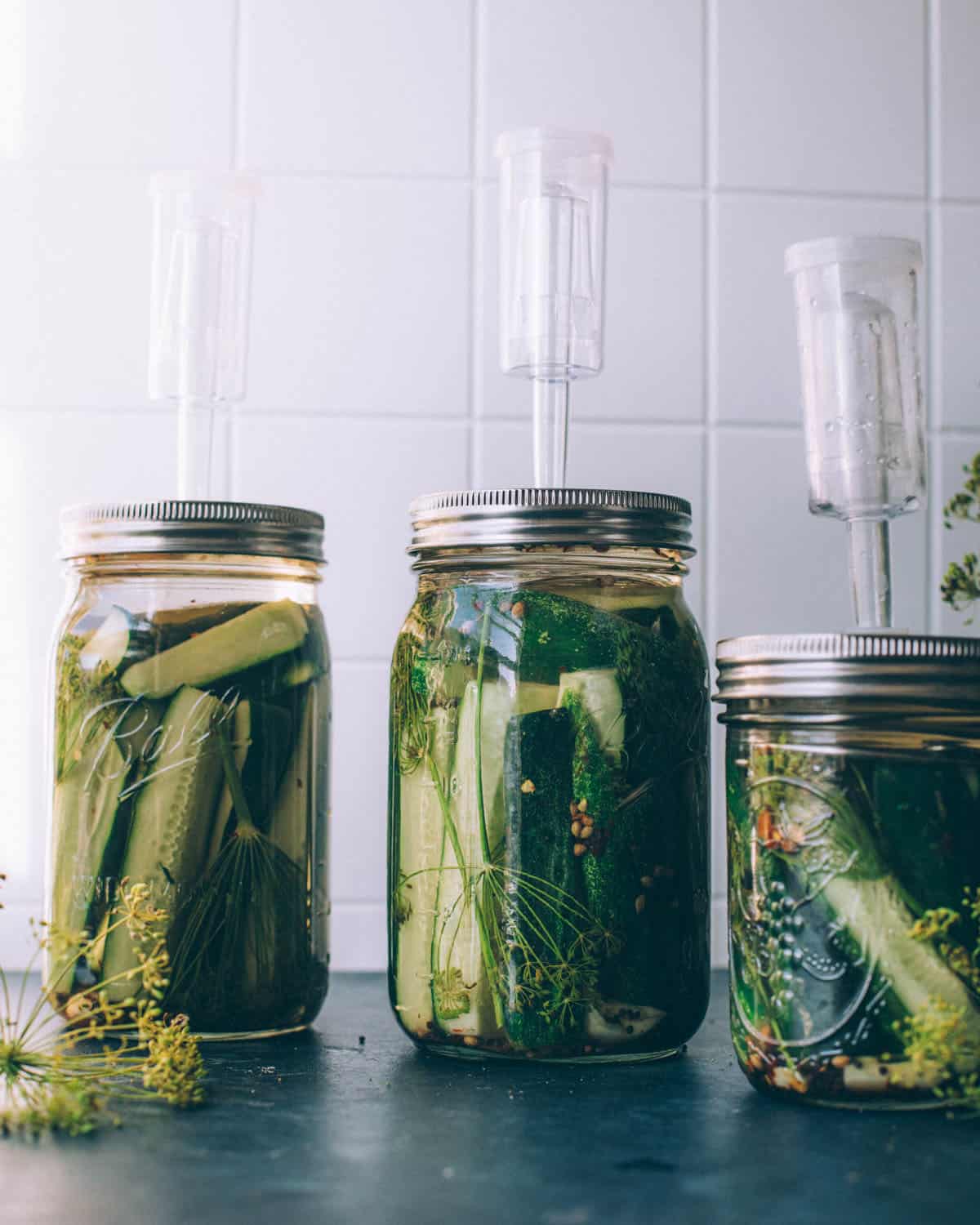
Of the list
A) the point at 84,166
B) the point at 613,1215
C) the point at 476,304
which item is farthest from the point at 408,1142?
the point at 84,166

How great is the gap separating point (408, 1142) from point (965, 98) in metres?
0.90

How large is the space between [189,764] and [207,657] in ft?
0.20

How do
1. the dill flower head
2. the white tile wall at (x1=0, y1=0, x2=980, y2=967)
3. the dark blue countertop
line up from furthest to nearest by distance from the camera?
the white tile wall at (x1=0, y1=0, x2=980, y2=967) → the dill flower head → the dark blue countertop

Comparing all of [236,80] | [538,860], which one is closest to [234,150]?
[236,80]

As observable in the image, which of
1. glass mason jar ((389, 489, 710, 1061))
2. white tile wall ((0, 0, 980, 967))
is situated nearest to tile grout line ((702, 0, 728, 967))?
white tile wall ((0, 0, 980, 967))

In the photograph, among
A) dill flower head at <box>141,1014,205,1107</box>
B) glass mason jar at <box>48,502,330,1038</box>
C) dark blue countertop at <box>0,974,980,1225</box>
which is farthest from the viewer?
glass mason jar at <box>48,502,330,1038</box>

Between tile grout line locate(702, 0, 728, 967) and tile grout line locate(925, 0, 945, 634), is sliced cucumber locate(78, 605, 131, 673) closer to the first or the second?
tile grout line locate(702, 0, 728, 967)

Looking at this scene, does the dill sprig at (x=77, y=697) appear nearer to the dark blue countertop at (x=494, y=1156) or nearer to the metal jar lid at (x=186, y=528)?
the metal jar lid at (x=186, y=528)

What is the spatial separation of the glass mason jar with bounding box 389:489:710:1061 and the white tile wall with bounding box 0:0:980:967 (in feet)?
0.98

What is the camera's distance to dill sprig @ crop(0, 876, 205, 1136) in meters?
0.61

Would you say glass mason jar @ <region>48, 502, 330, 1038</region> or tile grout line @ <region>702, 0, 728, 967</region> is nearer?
glass mason jar @ <region>48, 502, 330, 1038</region>

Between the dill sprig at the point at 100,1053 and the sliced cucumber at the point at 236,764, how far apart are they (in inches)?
1.9

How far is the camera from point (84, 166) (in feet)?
3.34

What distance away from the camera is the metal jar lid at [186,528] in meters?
0.74
